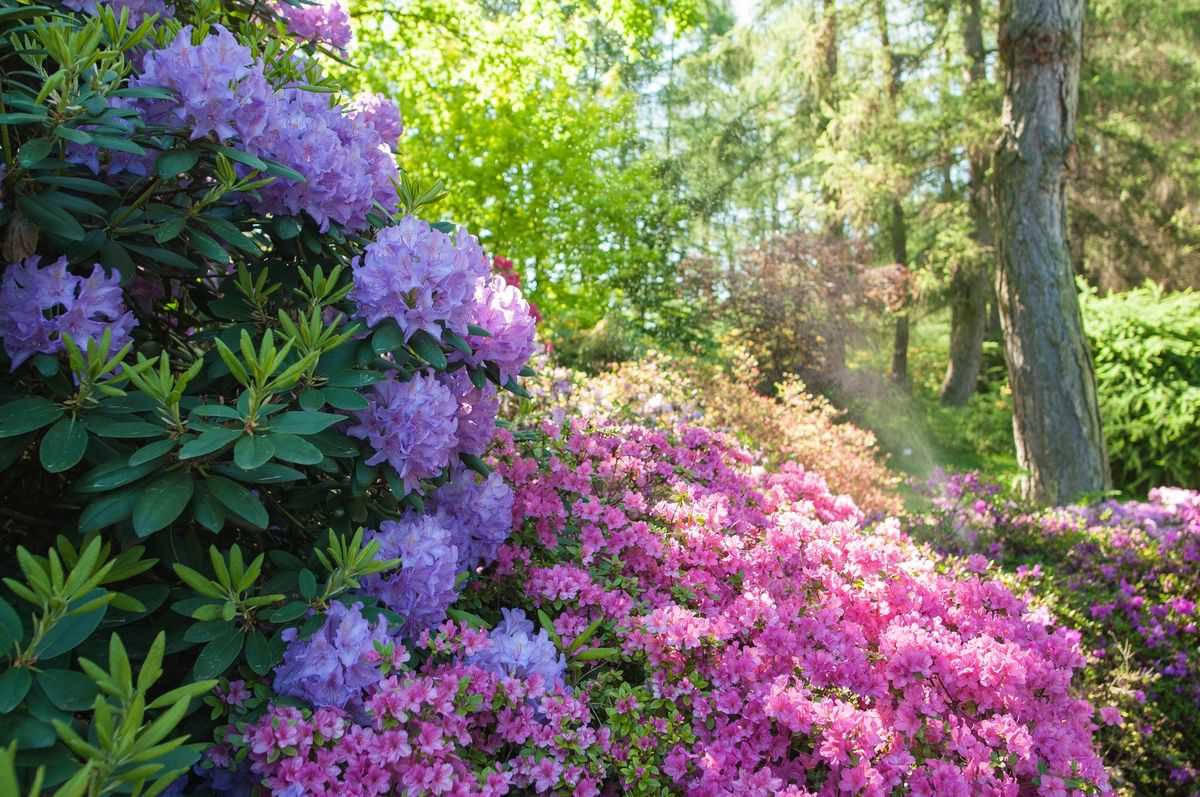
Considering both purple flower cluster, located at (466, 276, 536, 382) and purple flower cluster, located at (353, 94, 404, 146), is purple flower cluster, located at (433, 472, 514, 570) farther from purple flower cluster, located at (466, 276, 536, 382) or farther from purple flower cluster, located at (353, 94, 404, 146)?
purple flower cluster, located at (353, 94, 404, 146)

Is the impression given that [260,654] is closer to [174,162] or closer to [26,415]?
[26,415]

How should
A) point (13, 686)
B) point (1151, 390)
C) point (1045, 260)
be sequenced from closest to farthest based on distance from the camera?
point (13, 686), point (1045, 260), point (1151, 390)

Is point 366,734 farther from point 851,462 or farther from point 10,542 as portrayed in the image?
point 851,462

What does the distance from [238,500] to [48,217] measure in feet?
1.92

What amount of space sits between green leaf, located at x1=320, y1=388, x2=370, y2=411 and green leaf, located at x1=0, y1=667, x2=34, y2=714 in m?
0.54

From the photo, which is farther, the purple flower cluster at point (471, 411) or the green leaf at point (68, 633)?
the purple flower cluster at point (471, 411)

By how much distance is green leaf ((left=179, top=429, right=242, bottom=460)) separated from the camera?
1080 mm

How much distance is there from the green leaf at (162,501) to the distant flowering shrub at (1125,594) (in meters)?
2.35

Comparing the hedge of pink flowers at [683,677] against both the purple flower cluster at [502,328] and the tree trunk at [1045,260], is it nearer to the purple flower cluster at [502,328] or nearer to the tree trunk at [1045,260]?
the purple flower cluster at [502,328]

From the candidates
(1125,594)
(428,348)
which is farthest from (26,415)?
(1125,594)

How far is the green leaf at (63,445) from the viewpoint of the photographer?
43.1 inches

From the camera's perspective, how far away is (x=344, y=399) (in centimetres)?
128

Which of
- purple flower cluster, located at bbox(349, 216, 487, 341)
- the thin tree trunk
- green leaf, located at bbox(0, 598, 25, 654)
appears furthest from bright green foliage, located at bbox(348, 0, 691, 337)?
green leaf, located at bbox(0, 598, 25, 654)

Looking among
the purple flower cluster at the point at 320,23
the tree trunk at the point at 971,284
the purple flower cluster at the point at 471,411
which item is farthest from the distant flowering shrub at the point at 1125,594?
the tree trunk at the point at 971,284
